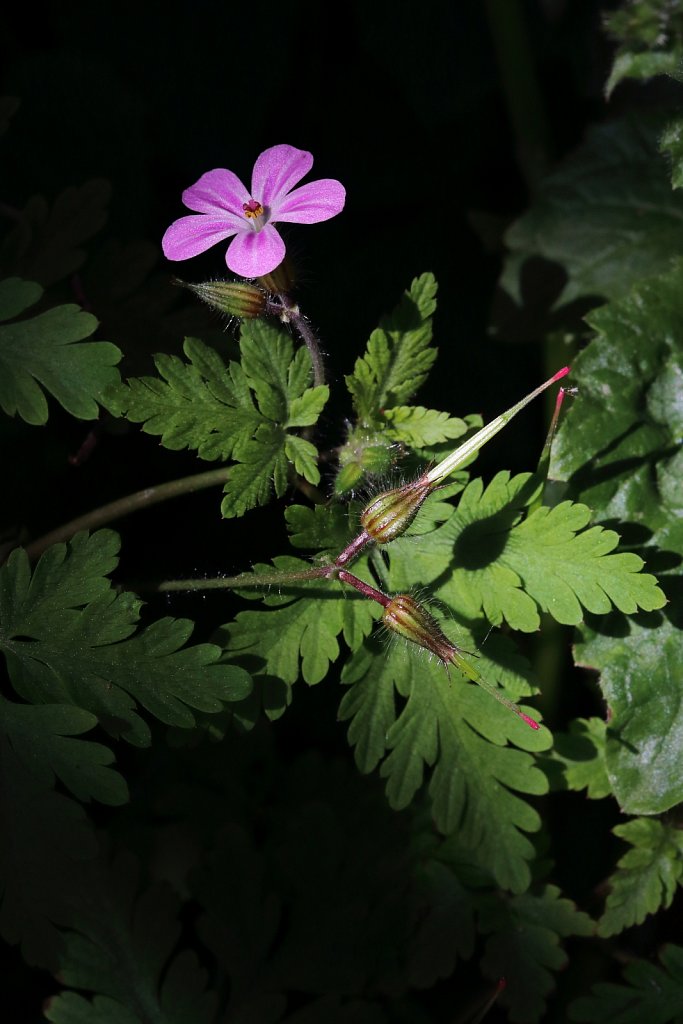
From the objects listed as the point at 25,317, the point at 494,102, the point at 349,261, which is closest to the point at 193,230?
the point at 25,317

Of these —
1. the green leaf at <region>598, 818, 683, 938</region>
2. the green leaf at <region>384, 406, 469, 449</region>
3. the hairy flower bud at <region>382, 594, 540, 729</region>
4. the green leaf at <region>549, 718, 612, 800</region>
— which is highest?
the green leaf at <region>384, 406, 469, 449</region>

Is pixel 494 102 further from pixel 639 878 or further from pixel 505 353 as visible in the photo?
pixel 639 878

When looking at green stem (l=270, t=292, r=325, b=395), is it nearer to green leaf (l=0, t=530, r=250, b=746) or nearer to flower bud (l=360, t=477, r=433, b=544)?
flower bud (l=360, t=477, r=433, b=544)

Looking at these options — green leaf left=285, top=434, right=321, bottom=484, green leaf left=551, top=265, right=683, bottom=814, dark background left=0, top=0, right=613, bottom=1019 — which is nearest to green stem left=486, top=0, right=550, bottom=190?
dark background left=0, top=0, right=613, bottom=1019

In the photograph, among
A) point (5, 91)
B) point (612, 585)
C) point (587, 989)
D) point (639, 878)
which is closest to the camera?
point (612, 585)

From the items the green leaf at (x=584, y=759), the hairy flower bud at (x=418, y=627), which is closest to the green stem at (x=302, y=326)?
the hairy flower bud at (x=418, y=627)

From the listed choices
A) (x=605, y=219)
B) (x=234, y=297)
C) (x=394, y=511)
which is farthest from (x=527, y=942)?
(x=605, y=219)
